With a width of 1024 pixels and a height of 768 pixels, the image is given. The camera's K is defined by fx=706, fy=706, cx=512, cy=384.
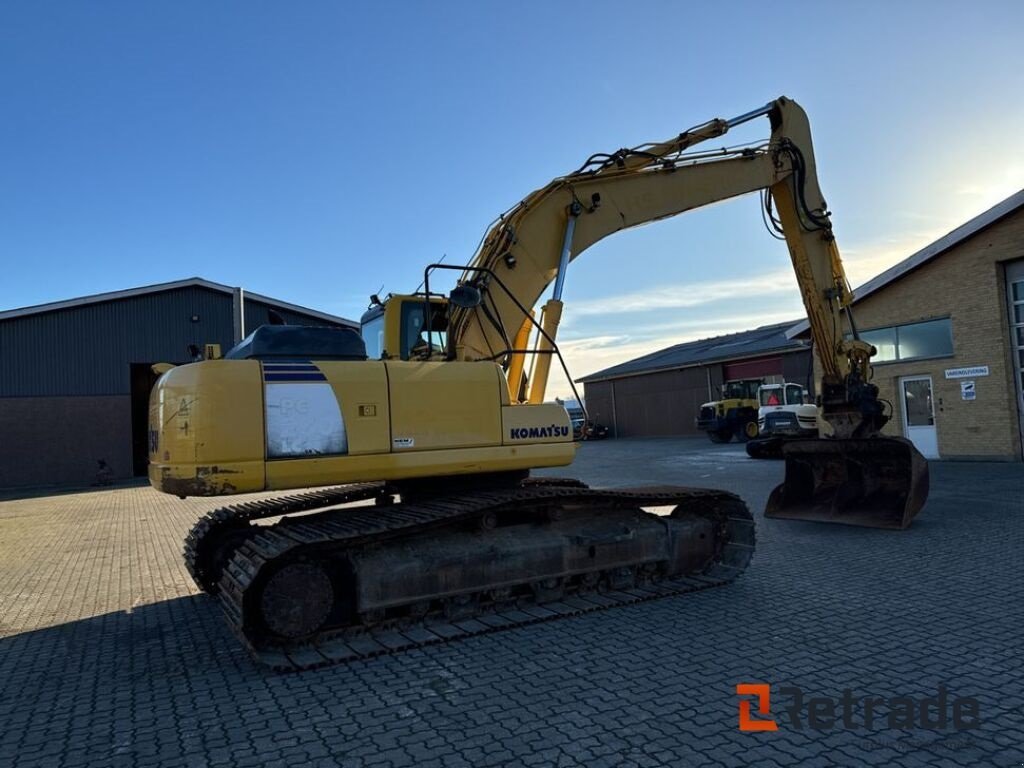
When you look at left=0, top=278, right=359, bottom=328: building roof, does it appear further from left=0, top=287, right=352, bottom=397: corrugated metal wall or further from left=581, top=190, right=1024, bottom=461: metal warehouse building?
left=581, top=190, right=1024, bottom=461: metal warehouse building

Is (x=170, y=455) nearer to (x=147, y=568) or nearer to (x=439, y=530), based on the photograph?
(x=439, y=530)

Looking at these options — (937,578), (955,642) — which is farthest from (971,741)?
(937,578)

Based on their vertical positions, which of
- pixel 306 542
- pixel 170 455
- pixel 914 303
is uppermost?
pixel 914 303

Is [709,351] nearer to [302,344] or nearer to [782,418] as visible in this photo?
[782,418]

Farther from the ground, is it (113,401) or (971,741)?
(113,401)

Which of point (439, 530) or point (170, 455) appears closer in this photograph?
point (170, 455)

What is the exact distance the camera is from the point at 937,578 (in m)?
6.56

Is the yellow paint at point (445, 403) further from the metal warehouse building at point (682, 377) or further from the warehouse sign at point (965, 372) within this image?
the metal warehouse building at point (682, 377)

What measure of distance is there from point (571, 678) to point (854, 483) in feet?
22.6

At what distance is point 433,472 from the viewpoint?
5844mm

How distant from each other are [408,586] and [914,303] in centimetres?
1804

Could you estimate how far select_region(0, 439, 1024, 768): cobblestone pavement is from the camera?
11.7ft

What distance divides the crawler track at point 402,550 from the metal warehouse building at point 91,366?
16.0 meters


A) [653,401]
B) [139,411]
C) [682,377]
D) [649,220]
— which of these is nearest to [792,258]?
[649,220]
